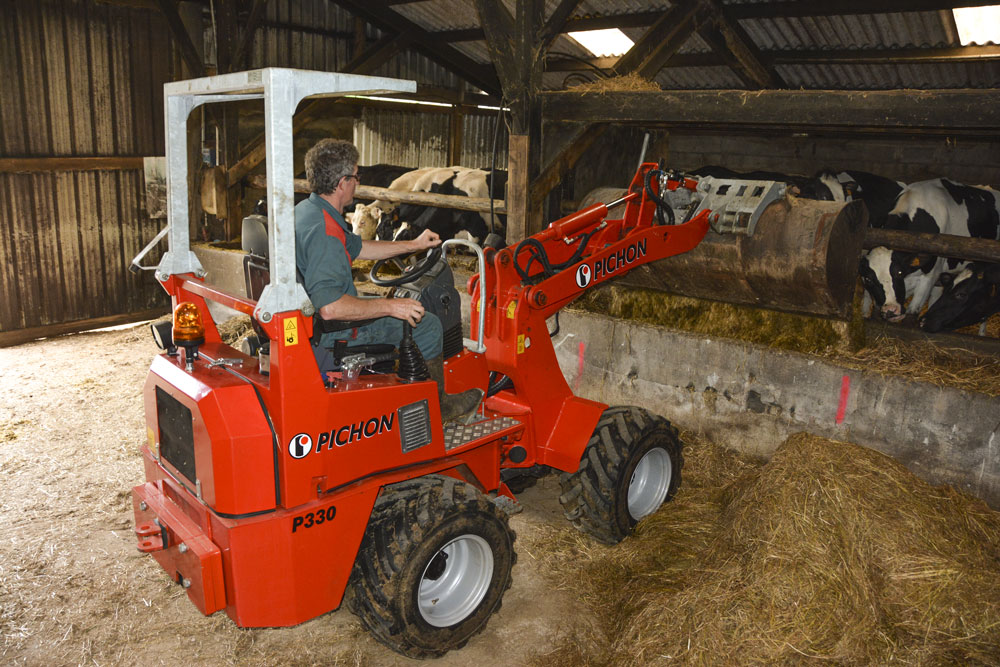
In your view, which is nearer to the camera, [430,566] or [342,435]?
[342,435]

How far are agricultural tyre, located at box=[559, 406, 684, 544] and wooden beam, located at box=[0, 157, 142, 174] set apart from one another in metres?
7.01

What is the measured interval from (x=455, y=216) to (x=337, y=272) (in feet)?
21.2

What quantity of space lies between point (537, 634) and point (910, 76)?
23.8 ft

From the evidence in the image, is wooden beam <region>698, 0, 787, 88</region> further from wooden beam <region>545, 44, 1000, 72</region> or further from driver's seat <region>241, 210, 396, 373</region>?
driver's seat <region>241, 210, 396, 373</region>

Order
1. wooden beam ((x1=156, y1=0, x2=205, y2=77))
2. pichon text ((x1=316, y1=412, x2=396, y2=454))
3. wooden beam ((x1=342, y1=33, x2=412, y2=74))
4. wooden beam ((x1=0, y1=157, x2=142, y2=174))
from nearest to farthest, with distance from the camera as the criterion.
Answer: pichon text ((x1=316, y1=412, x2=396, y2=454))
wooden beam ((x1=0, y1=157, x2=142, y2=174))
wooden beam ((x1=156, y1=0, x2=205, y2=77))
wooden beam ((x1=342, y1=33, x2=412, y2=74))

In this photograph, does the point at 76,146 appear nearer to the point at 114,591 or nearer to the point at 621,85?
the point at 621,85

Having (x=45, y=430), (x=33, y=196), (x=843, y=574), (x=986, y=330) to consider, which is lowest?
(x=45, y=430)

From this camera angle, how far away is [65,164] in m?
8.46

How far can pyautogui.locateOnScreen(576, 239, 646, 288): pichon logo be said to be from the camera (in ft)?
13.6

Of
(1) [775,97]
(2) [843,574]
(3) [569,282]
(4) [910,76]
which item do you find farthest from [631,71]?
(2) [843,574]

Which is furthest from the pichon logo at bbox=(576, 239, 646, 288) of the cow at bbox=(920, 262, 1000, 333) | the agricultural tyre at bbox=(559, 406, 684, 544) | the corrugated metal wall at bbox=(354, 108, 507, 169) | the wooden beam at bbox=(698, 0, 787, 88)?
the corrugated metal wall at bbox=(354, 108, 507, 169)

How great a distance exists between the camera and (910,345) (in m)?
5.36

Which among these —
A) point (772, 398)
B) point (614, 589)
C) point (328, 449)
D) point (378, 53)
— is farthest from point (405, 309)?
point (378, 53)

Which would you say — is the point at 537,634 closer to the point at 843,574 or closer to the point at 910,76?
the point at 843,574
